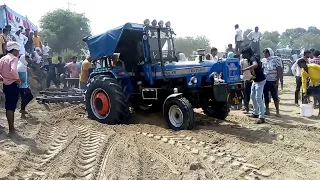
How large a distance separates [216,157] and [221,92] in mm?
2180

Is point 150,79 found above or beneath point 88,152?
above

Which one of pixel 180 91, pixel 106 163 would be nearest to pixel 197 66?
pixel 180 91

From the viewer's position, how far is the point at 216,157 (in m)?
5.27

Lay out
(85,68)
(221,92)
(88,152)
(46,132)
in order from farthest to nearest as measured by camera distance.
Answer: (85,68) < (221,92) < (46,132) < (88,152)

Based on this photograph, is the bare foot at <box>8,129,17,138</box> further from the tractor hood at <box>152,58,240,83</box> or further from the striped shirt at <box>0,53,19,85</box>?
the tractor hood at <box>152,58,240,83</box>

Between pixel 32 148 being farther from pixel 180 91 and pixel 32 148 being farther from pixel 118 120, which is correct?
pixel 180 91

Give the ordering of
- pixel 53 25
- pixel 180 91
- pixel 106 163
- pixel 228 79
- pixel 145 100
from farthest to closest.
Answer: pixel 53 25 → pixel 145 100 → pixel 180 91 → pixel 228 79 → pixel 106 163

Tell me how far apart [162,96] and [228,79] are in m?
1.60

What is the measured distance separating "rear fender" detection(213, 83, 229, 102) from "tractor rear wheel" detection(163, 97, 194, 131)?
0.64m

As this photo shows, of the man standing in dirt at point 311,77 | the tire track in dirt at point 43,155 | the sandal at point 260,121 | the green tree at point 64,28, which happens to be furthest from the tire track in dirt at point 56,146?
the green tree at point 64,28

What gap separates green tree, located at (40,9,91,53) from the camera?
1754 inches

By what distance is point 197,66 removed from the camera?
24.8 ft

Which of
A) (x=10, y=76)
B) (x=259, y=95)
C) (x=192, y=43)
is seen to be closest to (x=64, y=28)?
(x=192, y=43)

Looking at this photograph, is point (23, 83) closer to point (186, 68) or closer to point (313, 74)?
point (186, 68)
